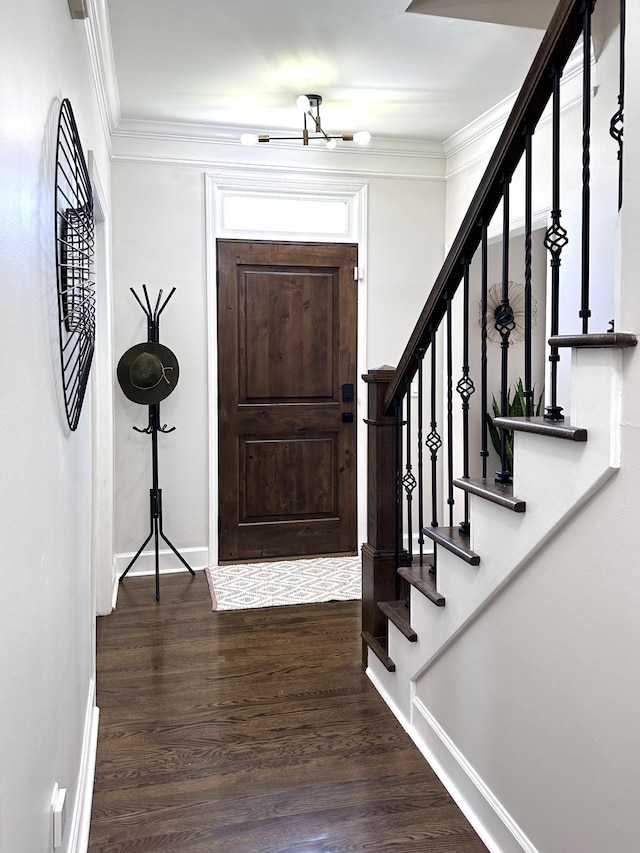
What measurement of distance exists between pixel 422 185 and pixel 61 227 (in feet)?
11.6

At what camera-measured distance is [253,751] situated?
2.33 metres

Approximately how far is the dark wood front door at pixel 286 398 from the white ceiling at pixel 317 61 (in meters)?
0.86

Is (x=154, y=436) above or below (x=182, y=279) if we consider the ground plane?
below

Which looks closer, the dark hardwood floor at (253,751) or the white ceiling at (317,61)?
the dark hardwood floor at (253,751)

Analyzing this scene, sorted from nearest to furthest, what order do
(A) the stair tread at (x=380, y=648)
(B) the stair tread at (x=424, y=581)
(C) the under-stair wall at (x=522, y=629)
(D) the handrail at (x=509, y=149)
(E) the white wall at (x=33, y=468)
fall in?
1. (E) the white wall at (x=33, y=468)
2. (C) the under-stair wall at (x=522, y=629)
3. (D) the handrail at (x=509, y=149)
4. (B) the stair tread at (x=424, y=581)
5. (A) the stair tread at (x=380, y=648)

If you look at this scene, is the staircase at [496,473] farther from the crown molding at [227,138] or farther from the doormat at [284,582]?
the crown molding at [227,138]

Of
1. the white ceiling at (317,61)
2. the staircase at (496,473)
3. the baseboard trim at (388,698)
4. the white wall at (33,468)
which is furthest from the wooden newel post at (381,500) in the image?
the white ceiling at (317,61)

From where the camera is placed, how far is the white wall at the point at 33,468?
39.4 inches

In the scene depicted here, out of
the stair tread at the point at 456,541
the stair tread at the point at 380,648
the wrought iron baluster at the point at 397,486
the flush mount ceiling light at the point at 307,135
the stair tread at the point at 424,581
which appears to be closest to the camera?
the stair tread at the point at 456,541

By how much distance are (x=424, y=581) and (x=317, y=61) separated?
2.50 m

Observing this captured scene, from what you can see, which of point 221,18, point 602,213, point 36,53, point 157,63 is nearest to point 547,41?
point 602,213

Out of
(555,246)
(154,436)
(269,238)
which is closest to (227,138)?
(269,238)

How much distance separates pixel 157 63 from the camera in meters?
3.35

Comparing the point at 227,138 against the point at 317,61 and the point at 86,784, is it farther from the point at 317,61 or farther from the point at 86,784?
the point at 86,784
